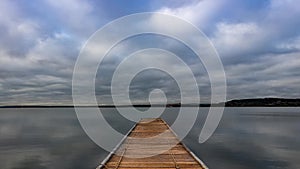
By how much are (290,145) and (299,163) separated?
8.45 m

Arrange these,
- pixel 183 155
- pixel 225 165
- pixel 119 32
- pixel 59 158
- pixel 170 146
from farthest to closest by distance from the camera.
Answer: pixel 119 32
pixel 59 158
pixel 225 165
pixel 170 146
pixel 183 155

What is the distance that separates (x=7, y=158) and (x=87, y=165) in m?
6.54

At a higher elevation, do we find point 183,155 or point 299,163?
point 183,155

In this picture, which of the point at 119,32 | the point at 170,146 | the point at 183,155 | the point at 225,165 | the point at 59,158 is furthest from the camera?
the point at 119,32

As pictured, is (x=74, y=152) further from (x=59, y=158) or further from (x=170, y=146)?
(x=170, y=146)

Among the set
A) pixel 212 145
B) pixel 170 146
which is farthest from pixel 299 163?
pixel 170 146

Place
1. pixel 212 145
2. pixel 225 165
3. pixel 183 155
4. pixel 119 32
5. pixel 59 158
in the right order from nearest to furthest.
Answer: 1. pixel 183 155
2. pixel 225 165
3. pixel 59 158
4. pixel 119 32
5. pixel 212 145

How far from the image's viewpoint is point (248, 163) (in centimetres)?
1844

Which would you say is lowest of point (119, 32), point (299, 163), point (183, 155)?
point (299, 163)

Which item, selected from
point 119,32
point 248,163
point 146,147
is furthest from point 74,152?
point 248,163

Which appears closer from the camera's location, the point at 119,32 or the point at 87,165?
the point at 87,165

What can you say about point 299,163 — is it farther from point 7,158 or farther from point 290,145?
point 7,158

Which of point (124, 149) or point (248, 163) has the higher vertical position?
point (124, 149)

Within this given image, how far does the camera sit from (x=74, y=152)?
73.6 feet
